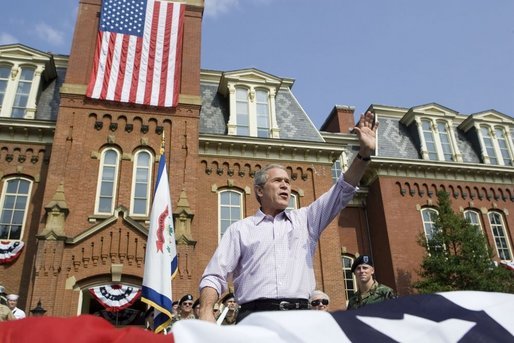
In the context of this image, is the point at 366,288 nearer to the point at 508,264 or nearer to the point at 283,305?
the point at 283,305

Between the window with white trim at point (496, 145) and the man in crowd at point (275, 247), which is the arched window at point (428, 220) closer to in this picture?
the window with white trim at point (496, 145)

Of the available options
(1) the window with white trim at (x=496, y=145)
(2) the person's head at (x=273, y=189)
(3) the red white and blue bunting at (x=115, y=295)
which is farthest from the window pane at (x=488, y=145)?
(2) the person's head at (x=273, y=189)

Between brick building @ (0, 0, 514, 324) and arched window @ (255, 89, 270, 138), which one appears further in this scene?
arched window @ (255, 89, 270, 138)

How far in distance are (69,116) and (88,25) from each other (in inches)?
177

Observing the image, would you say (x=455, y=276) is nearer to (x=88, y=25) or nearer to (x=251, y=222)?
(x=251, y=222)

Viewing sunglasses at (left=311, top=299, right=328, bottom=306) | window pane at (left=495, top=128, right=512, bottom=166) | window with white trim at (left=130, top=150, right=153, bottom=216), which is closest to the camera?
sunglasses at (left=311, top=299, right=328, bottom=306)

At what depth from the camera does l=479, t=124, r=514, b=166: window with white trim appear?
22.6 meters

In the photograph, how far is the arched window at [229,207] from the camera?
687 inches

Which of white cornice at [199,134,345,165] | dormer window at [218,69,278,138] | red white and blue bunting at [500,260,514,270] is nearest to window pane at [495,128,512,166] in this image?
red white and blue bunting at [500,260,514,270]

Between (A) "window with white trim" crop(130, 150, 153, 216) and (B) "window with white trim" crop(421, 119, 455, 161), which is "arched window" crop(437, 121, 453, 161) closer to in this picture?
(B) "window with white trim" crop(421, 119, 455, 161)

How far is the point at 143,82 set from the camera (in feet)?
55.7

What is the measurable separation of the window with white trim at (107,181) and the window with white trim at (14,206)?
276 cm

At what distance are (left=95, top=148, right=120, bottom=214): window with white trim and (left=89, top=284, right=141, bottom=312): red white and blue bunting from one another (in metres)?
2.64

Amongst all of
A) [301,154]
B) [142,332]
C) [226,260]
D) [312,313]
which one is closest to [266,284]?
[226,260]
